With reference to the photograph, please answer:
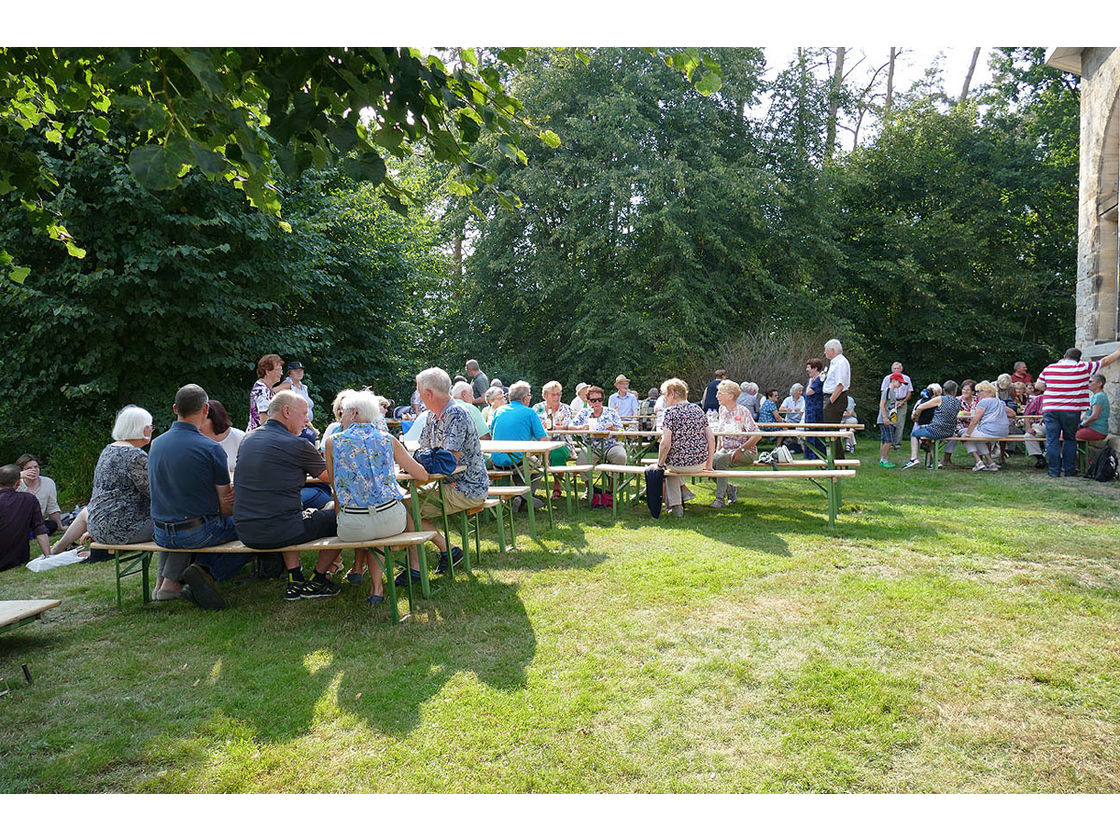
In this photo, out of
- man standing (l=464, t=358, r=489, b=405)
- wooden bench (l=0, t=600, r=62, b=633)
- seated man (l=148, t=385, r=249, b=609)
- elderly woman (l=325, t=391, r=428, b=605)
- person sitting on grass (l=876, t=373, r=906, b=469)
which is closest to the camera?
wooden bench (l=0, t=600, r=62, b=633)

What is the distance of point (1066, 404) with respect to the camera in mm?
10227

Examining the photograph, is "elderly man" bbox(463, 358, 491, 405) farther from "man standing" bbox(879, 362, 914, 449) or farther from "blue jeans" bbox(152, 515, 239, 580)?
"blue jeans" bbox(152, 515, 239, 580)

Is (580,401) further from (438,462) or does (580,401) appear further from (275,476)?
(275,476)

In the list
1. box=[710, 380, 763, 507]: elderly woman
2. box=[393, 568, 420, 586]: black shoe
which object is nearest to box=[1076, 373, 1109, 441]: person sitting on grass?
box=[710, 380, 763, 507]: elderly woman

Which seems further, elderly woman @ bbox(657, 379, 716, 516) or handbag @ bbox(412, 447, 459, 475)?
elderly woman @ bbox(657, 379, 716, 516)

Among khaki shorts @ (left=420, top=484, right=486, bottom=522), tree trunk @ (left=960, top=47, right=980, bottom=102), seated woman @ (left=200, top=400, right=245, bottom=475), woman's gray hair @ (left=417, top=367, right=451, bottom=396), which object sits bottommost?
khaki shorts @ (left=420, top=484, right=486, bottom=522)

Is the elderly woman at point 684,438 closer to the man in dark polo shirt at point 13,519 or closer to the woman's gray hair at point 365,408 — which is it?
the woman's gray hair at point 365,408

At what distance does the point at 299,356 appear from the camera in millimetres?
14406

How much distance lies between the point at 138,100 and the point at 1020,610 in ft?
16.2

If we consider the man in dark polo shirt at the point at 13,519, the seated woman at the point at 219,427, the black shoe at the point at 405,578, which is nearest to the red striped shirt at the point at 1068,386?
the black shoe at the point at 405,578

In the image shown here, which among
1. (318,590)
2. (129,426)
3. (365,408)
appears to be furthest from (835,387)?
(129,426)

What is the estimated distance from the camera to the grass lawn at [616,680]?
2760mm

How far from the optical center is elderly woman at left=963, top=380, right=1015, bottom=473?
449 inches
